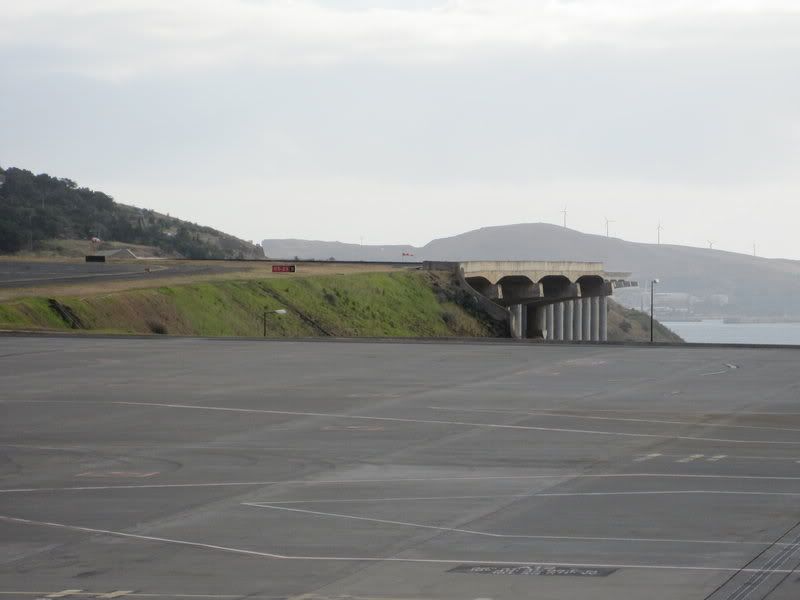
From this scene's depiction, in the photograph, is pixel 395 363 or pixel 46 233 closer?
pixel 395 363

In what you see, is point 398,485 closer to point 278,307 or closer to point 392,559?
point 392,559

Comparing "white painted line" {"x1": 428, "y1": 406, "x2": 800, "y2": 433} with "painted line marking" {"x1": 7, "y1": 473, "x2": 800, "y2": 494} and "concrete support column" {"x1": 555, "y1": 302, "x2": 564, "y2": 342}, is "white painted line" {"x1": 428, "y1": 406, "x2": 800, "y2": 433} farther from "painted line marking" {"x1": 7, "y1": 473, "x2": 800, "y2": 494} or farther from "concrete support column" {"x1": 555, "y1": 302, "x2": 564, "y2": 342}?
"concrete support column" {"x1": 555, "y1": 302, "x2": 564, "y2": 342}

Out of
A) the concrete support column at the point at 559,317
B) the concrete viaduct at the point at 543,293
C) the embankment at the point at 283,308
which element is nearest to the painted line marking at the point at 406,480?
the embankment at the point at 283,308

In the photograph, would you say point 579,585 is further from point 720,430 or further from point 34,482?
point 720,430

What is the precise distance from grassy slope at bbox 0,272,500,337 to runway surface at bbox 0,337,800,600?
28.4 meters

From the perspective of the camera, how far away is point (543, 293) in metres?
141

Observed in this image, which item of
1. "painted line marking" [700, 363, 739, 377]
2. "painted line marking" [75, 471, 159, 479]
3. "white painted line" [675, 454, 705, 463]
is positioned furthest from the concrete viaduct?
"painted line marking" [75, 471, 159, 479]

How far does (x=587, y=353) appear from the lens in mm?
58094

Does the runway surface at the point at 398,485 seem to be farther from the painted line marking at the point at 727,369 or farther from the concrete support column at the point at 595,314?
the concrete support column at the point at 595,314

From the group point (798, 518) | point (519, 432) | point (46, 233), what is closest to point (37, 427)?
point (519, 432)

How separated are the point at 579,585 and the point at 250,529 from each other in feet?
18.4

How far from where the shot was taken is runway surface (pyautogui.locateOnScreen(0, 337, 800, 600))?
15844 millimetres

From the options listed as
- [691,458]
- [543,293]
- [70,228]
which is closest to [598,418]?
[691,458]

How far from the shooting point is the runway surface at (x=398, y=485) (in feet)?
52.0
